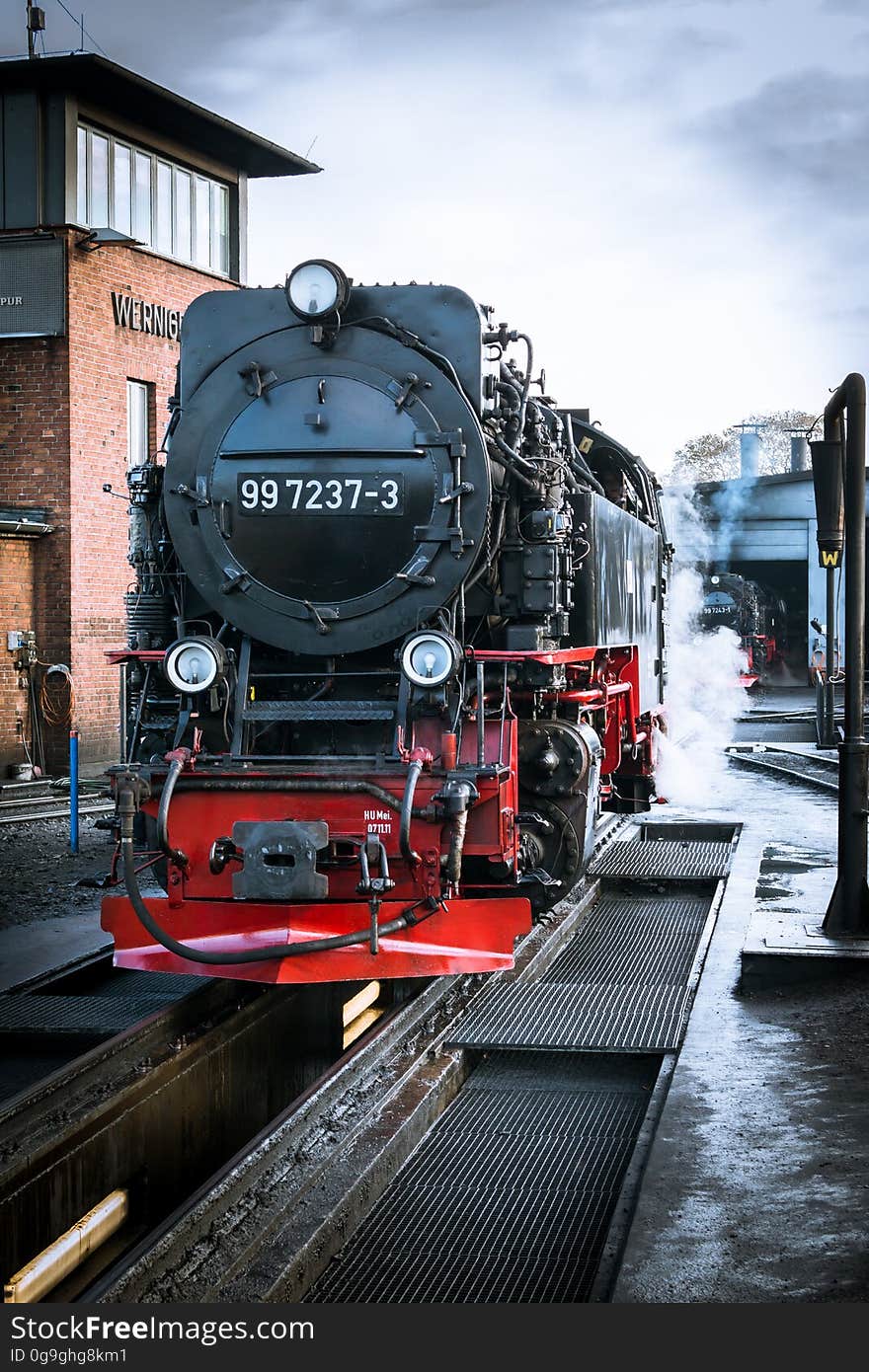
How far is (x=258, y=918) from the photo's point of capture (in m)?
5.53

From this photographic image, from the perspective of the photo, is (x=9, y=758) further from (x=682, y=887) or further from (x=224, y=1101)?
(x=224, y=1101)

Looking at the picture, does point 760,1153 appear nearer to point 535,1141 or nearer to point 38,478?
point 535,1141

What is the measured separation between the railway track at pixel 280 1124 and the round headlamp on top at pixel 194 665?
4.40 ft

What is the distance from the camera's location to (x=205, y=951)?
17.9 feet

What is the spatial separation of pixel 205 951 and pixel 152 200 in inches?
553

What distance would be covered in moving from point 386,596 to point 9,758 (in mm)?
10287

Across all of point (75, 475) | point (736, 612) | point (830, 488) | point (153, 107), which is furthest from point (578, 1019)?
point (736, 612)

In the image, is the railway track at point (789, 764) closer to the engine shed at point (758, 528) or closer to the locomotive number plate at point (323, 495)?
the locomotive number plate at point (323, 495)

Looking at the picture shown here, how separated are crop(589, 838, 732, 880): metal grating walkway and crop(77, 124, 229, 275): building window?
10396 mm

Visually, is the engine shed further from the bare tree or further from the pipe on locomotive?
the pipe on locomotive

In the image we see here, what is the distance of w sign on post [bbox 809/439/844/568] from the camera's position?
22.4 feet

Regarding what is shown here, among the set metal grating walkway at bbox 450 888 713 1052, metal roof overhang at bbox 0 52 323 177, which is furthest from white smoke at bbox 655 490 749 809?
metal roof overhang at bbox 0 52 323 177

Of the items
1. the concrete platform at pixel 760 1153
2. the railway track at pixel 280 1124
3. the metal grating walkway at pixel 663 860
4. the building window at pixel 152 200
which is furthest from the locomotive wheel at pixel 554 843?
the building window at pixel 152 200

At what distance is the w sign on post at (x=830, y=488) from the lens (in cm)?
682
